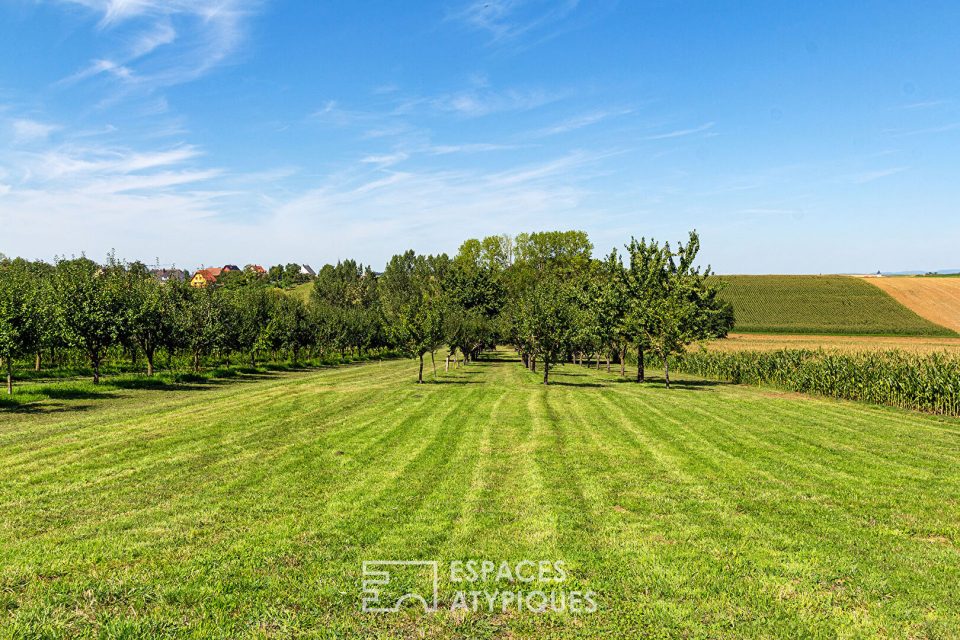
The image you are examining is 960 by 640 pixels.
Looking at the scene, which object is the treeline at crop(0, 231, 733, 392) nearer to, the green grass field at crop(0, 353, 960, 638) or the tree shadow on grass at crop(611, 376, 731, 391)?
the tree shadow on grass at crop(611, 376, 731, 391)

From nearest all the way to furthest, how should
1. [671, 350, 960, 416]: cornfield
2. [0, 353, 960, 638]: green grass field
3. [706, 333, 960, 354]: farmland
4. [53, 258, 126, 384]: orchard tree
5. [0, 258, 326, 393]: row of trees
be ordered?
[0, 353, 960, 638]: green grass field < [671, 350, 960, 416]: cornfield < [0, 258, 326, 393]: row of trees < [53, 258, 126, 384]: orchard tree < [706, 333, 960, 354]: farmland

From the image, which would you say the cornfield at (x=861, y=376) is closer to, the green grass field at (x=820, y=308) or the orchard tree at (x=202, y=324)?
the green grass field at (x=820, y=308)

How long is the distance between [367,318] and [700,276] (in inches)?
2108

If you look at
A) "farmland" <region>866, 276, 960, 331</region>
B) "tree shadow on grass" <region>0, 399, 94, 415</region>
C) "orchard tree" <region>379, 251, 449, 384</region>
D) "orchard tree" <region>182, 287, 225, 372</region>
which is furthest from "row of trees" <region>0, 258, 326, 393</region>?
"farmland" <region>866, 276, 960, 331</region>

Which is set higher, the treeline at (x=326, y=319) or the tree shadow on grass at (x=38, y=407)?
the treeline at (x=326, y=319)

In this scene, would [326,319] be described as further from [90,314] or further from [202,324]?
[90,314]

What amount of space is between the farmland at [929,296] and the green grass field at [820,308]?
2091 millimetres

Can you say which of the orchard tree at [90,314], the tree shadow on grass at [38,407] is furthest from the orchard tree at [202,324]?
the tree shadow on grass at [38,407]

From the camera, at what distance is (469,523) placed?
10641 millimetres

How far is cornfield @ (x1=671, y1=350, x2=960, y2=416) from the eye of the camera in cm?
2833

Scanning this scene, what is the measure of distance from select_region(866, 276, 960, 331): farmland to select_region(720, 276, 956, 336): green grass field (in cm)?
209

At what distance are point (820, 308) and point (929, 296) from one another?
2463cm

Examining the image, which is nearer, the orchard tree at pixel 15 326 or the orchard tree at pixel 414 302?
the orchard tree at pixel 15 326

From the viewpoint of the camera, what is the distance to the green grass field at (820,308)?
9144cm
